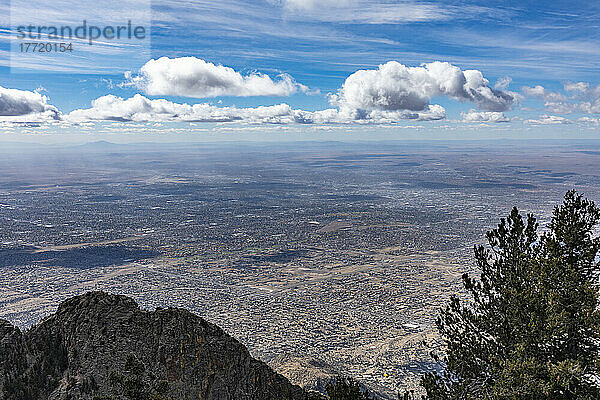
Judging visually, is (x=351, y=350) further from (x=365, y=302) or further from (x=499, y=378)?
(x=499, y=378)

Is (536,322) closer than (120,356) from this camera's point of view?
Yes

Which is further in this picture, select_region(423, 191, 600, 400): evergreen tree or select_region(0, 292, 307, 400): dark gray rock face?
select_region(0, 292, 307, 400): dark gray rock face

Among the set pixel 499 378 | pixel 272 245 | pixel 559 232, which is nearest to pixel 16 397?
pixel 499 378

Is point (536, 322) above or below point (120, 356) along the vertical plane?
above

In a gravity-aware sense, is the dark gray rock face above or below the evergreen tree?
below
